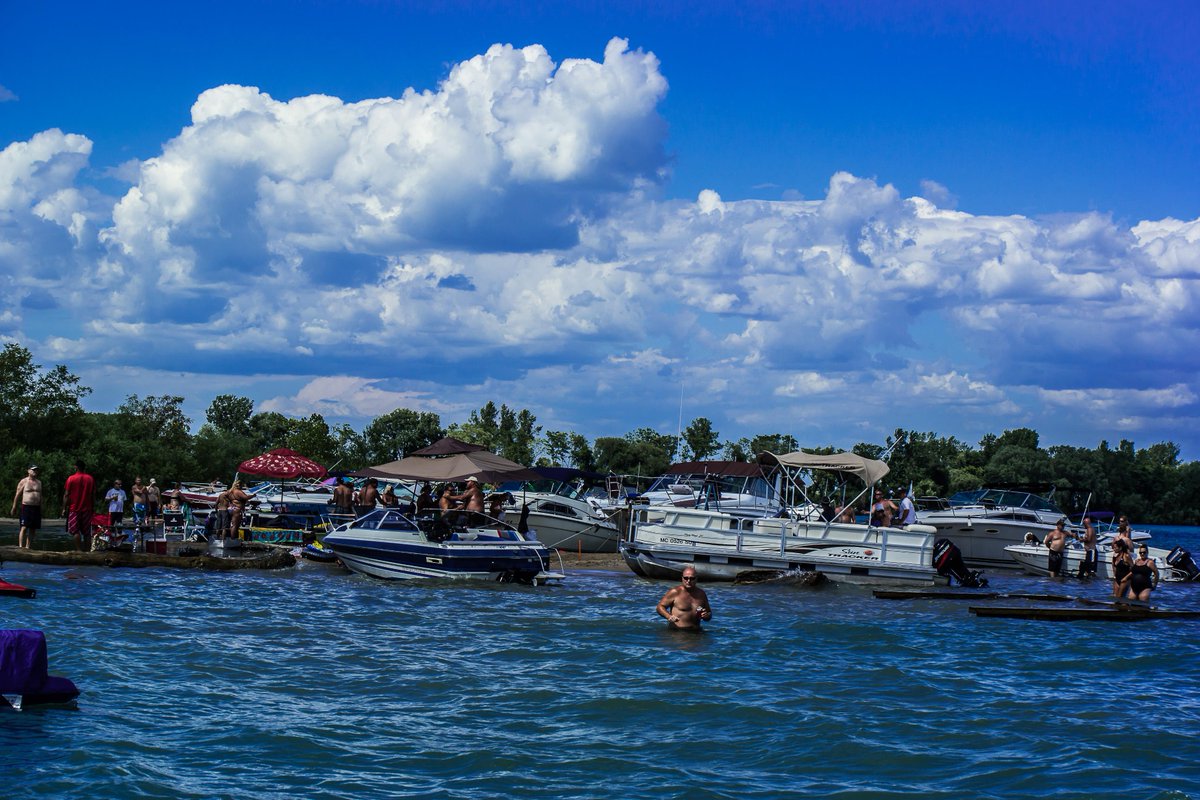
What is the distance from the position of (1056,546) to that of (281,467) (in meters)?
23.1

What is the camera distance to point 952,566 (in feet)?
101

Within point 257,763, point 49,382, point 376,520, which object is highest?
point 49,382

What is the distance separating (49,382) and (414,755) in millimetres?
47014

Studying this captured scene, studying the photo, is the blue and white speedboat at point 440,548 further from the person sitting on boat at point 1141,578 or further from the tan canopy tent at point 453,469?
the person sitting on boat at point 1141,578

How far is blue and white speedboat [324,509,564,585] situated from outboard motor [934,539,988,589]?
10.5 meters

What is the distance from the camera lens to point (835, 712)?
14.8 m

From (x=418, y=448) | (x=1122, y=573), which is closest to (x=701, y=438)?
(x=418, y=448)

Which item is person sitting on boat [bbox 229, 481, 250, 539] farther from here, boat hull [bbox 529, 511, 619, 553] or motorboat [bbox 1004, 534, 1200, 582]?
motorboat [bbox 1004, 534, 1200, 582]

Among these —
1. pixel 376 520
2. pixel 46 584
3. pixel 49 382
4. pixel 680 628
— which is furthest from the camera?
pixel 49 382

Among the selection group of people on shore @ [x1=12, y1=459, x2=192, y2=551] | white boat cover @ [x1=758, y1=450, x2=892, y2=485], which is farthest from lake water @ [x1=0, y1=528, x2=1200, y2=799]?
white boat cover @ [x1=758, y1=450, x2=892, y2=485]

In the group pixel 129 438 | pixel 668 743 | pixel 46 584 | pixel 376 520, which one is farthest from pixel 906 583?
pixel 129 438

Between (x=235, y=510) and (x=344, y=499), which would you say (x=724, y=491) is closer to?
(x=344, y=499)

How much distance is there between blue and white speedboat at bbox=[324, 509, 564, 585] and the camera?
25891 millimetres

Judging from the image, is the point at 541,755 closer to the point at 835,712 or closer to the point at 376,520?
the point at 835,712
